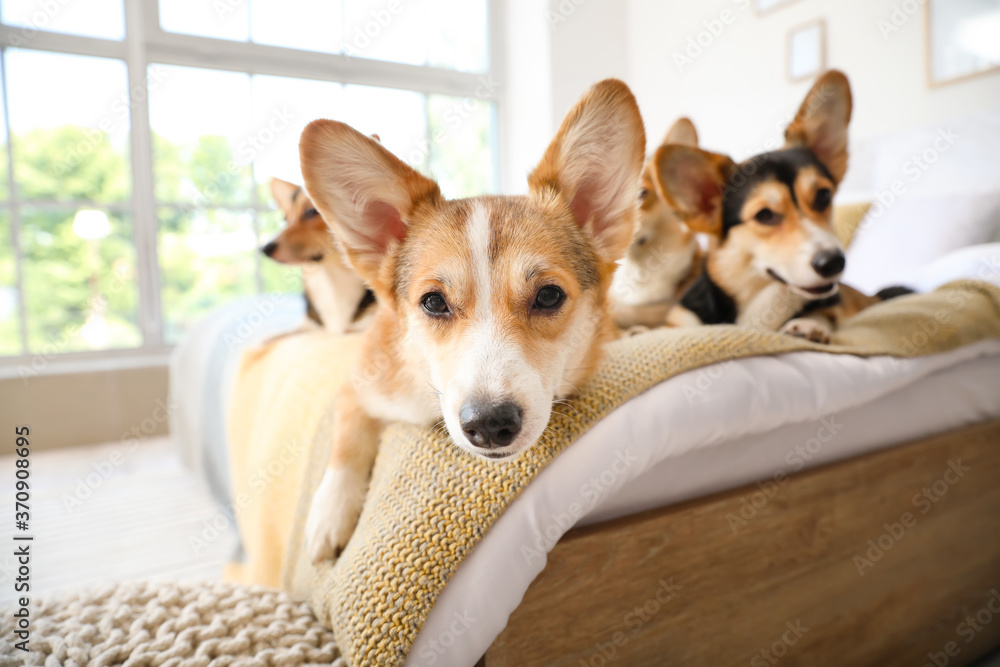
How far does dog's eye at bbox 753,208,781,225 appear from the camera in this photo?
3.74 feet

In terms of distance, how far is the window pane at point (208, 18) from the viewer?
4066mm

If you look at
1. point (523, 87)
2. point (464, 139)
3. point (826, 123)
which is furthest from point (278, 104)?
point (826, 123)

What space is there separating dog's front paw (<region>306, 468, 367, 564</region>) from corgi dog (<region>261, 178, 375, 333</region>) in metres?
0.75

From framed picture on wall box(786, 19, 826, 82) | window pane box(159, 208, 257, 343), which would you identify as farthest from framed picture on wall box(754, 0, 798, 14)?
window pane box(159, 208, 257, 343)

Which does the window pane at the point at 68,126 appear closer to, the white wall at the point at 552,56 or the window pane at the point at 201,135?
the window pane at the point at 201,135

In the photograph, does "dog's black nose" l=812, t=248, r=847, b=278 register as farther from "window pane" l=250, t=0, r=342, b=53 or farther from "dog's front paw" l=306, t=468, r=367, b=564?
"window pane" l=250, t=0, r=342, b=53

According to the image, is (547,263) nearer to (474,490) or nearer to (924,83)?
(474,490)

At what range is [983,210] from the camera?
1.83 metres

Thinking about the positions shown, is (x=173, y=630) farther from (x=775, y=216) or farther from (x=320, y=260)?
(x=775, y=216)

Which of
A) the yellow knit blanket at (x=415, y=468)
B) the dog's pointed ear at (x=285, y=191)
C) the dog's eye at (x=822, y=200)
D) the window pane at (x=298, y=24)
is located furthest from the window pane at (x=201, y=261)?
the dog's eye at (x=822, y=200)

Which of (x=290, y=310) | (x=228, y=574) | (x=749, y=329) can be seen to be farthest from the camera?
(x=290, y=310)

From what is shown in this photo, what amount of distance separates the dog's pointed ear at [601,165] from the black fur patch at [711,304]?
389 millimetres

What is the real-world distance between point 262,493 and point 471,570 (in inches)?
33.6

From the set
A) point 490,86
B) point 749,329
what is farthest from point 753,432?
point 490,86
